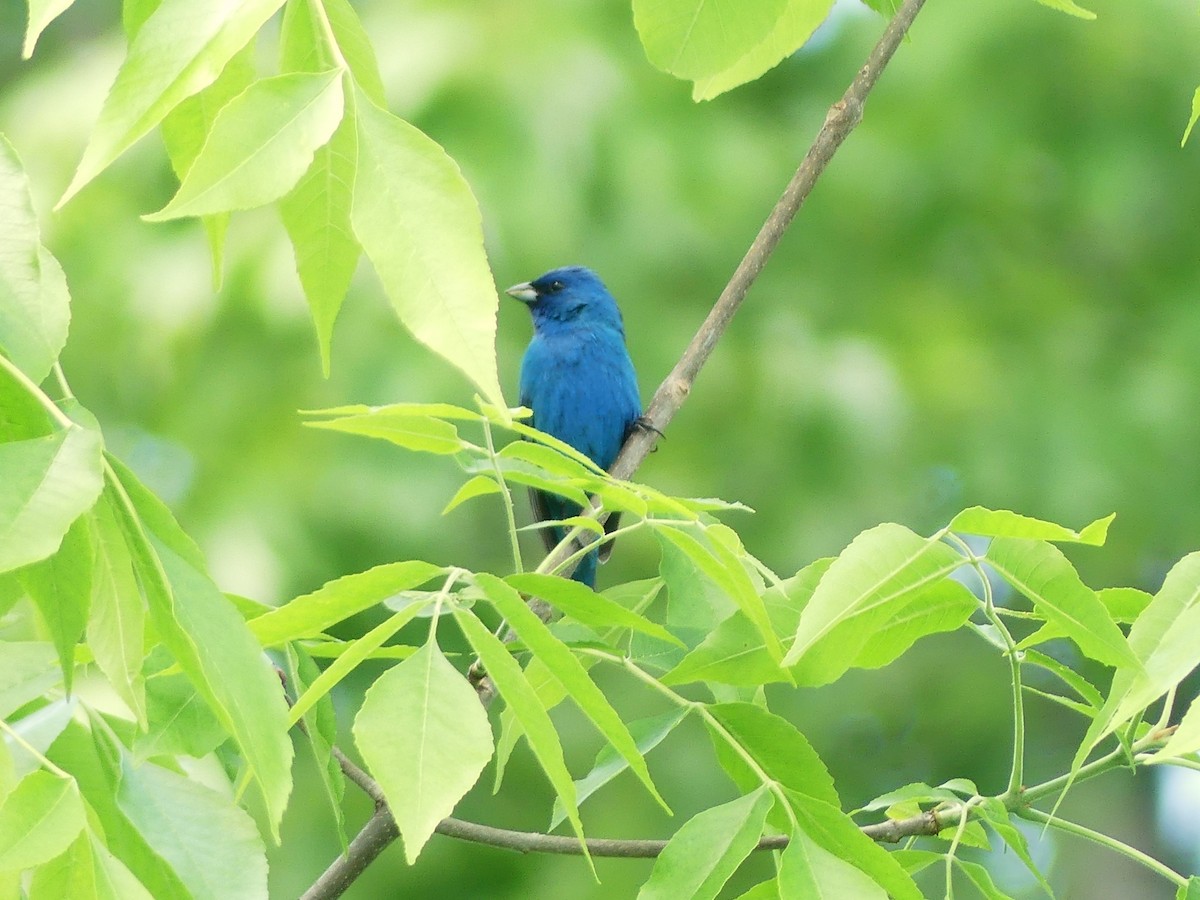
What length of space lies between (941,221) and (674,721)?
680cm

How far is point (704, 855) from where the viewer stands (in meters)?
1.39

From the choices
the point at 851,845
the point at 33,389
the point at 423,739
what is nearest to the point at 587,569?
A: the point at 851,845

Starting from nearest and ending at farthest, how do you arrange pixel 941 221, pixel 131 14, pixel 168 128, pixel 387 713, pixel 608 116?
pixel 387 713, pixel 131 14, pixel 168 128, pixel 608 116, pixel 941 221

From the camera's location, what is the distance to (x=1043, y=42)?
802 centimetres

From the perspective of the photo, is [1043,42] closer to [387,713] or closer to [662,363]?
[662,363]

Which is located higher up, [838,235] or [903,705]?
[838,235]

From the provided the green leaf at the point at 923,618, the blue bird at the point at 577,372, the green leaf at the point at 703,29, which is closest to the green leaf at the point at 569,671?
the green leaf at the point at 923,618

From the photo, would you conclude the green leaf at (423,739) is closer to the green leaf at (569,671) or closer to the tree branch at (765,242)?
the green leaf at (569,671)

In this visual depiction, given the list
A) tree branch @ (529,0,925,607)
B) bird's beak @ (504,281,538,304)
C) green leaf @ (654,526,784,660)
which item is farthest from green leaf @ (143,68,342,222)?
bird's beak @ (504,281,538,304)

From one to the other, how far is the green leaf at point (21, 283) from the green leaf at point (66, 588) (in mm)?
126

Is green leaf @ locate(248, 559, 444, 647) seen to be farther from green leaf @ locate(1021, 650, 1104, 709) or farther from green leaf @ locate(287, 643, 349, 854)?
green leaf @ locate(1021, 650, 1104, 709)

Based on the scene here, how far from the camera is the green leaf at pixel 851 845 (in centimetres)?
139

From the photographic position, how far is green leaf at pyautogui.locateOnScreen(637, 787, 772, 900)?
4.52 ft

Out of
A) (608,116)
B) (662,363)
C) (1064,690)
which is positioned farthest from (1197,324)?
(608,116)
